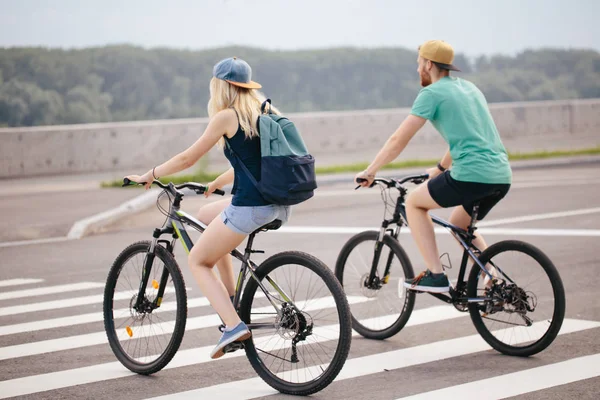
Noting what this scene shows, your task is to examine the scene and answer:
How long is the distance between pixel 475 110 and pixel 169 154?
16.5 metres

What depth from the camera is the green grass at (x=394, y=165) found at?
61.8ft

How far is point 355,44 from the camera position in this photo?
4522 centimetres

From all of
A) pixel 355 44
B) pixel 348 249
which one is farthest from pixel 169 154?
pixel 355 44

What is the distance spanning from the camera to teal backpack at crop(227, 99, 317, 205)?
5.46 meters

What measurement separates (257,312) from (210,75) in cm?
3851

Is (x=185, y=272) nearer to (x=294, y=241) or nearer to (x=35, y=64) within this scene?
(x=294, y=241)

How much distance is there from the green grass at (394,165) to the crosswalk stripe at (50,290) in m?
8.74

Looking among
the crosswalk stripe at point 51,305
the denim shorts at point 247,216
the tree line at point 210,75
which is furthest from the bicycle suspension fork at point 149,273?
the tree line at point 210,75

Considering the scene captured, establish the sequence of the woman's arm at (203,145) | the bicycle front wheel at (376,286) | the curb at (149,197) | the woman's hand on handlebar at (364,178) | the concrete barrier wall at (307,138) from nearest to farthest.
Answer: the woman's arm at (203,145) → the woman's hand on handlebar at (364,178) → the bicycle front wheel at (376,286) → the curb at (149,197) → the concrete barrier wall at (307,138)

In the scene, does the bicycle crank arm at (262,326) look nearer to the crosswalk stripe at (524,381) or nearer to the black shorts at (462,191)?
the crosswalk stripe at (524,381)

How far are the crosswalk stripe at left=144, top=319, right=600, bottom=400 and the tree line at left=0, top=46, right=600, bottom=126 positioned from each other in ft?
79.1

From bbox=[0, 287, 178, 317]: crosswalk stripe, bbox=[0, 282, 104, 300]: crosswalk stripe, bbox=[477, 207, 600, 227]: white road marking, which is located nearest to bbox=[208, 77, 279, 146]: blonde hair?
bbox=[0, 287, 178, 317]: crosswalk stripe

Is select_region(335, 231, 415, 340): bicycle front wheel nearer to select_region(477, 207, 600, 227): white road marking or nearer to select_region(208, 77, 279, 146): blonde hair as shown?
select_region(208, 77, 279, 146): blonde hair

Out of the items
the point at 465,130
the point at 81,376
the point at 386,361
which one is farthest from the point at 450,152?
the point at 81,376
